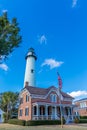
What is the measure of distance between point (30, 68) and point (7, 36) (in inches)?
1379

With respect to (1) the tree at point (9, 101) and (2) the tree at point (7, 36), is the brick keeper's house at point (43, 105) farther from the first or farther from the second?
(2) the tree at point (7, 36)

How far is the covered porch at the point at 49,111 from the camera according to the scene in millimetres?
37094

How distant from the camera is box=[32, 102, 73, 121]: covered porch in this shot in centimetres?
3709

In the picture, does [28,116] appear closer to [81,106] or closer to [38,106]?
[38,106]

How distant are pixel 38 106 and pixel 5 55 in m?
21.7

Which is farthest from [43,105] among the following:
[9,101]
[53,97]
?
[9,101]

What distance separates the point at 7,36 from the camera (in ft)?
57.1

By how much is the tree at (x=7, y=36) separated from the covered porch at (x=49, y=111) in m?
21.3

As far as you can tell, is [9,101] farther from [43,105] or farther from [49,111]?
[43,105]

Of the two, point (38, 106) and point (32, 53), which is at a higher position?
point (32, 53)

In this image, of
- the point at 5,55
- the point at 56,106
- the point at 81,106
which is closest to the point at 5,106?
the point at 56,106

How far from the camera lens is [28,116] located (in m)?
38.4

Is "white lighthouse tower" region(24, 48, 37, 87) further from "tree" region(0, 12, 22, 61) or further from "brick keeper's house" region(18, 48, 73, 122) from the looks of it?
"tree" region(0, 12, 22, 61)

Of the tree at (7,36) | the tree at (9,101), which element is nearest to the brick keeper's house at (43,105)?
the tree at (9,101)
